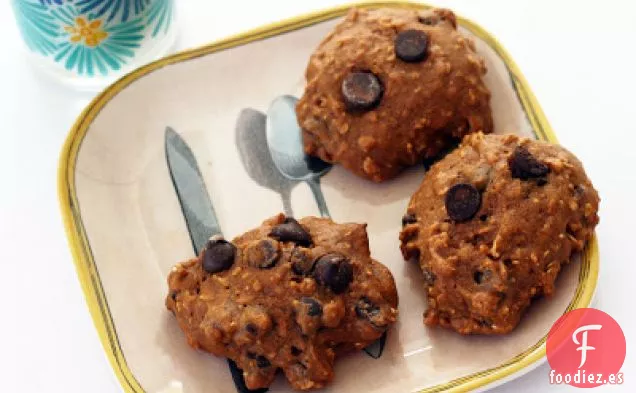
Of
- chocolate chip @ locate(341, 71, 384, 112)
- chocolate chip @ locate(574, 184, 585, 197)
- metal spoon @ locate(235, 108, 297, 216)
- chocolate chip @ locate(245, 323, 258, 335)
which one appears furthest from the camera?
metal spoon @ locate(235, 108, 297, 216)

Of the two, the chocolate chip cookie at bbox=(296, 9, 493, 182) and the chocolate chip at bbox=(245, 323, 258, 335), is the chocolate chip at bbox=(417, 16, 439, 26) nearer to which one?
the chocolate chip cookie at bbox=(296, 9, 493, 182)

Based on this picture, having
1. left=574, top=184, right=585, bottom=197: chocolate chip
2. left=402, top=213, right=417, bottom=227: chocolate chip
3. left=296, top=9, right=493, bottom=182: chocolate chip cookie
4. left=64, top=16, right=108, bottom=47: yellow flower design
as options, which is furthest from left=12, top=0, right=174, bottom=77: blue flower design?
left=574, top=184, right=585, bottom=197: chocolate chip

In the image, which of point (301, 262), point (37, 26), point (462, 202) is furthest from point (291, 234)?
point (37, 26)

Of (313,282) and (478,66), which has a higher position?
(478,66)

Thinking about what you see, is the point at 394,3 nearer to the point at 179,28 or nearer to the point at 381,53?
the point at 381,53

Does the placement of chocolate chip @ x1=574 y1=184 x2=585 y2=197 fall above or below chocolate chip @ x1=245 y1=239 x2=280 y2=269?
below

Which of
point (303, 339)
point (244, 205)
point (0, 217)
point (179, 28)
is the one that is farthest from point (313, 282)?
point (179, 28)
